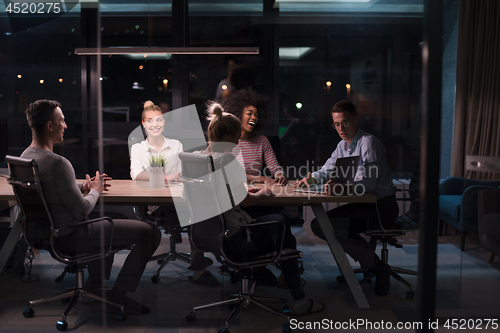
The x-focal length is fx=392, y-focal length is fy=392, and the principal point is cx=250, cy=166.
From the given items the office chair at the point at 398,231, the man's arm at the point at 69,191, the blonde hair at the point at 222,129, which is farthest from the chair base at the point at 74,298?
the office chair at the point at 398,231

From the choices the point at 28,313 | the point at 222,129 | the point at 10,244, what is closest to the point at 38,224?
the point at 10,244

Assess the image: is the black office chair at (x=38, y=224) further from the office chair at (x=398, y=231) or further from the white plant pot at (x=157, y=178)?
the office chair at (x=398, y=231)

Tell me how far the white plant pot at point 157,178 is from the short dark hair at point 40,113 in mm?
752

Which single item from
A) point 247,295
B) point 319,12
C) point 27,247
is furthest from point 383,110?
point 27,247

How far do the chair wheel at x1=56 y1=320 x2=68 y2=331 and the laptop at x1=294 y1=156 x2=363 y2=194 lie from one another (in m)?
1.69

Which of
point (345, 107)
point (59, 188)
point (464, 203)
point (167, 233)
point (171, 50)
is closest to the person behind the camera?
point (59, 188)

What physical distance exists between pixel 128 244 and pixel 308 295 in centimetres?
128

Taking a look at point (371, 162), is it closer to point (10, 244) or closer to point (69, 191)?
point (69, 191)

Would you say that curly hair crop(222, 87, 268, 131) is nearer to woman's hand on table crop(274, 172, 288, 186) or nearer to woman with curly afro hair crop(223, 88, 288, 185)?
woman with curly afro hair crop(223, 88, 288, 185)

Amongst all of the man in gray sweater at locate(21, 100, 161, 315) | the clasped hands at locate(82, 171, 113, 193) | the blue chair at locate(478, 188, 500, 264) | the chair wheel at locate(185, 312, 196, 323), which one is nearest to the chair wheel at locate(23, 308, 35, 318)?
the man in gray sweater at locate(21, 100, 161, 315)

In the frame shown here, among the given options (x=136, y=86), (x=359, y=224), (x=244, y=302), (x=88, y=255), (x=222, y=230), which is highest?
(x=136, y=86)

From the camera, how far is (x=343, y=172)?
2.73 metres

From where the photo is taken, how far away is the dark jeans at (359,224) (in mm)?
2791

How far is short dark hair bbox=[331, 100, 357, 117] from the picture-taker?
312 cm
